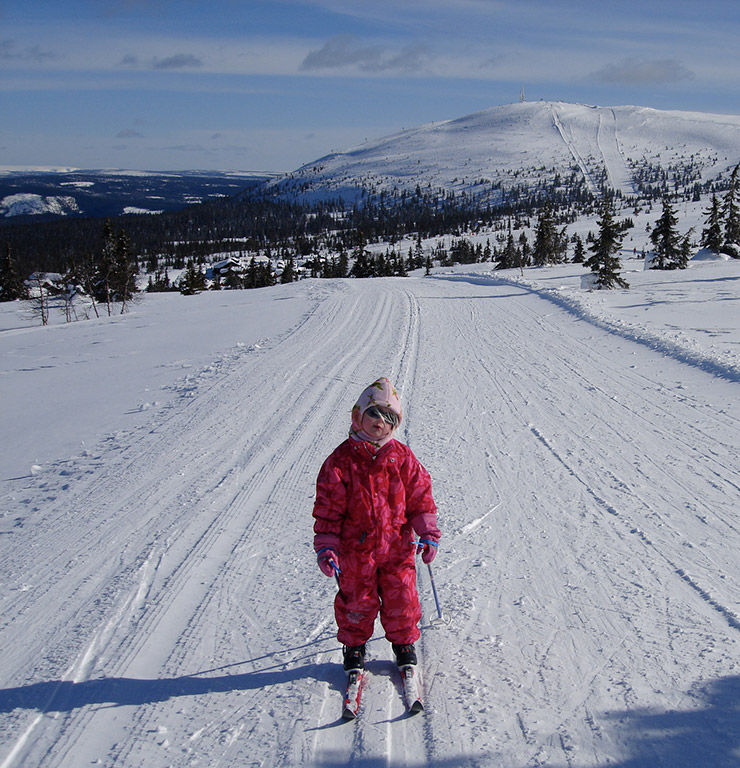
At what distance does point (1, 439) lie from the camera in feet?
27.6

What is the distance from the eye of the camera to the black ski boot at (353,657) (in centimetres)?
300

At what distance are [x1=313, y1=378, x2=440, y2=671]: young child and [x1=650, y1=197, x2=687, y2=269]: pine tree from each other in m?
43.6

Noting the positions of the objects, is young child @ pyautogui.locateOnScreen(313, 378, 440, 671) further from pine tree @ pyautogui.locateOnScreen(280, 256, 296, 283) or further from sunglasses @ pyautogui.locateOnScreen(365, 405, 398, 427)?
pine tree @ pyautogui.locateOnScreen(280, 256, 296, 283)

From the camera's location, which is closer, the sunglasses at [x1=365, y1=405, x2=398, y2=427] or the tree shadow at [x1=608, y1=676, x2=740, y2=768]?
the tree shadow at [x1=608, y1=676, x2=740, y2=768]

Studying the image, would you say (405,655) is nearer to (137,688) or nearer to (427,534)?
(427,534)

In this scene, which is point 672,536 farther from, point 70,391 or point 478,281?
point 478,281

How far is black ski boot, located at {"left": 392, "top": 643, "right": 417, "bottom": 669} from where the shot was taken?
3055mm

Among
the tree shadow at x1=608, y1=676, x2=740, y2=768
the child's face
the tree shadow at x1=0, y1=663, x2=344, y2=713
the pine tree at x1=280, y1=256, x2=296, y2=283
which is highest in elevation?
the child's face

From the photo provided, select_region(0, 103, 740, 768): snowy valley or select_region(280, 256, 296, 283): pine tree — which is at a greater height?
select_region(0, 103, 740, 768): snowy valley

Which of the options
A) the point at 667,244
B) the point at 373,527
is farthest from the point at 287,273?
the point at 373,527

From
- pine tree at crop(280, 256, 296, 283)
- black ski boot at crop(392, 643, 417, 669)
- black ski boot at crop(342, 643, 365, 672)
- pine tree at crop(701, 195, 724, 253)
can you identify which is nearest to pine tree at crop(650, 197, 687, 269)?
pine tree at crop(701, 195, 724, 253)

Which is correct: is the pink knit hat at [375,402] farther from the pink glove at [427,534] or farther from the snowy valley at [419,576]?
the snowy valley at [419,576]

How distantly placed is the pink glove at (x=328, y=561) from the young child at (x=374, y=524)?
11 mm

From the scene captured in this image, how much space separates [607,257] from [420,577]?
29047 mm
